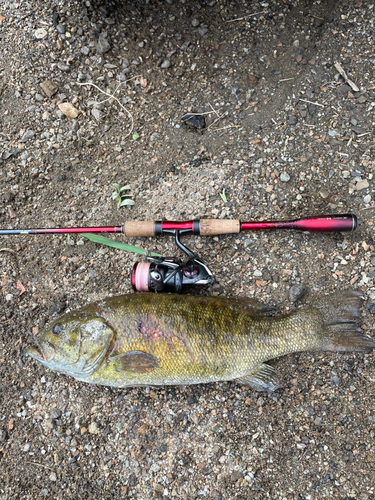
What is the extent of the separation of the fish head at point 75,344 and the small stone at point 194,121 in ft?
7.06

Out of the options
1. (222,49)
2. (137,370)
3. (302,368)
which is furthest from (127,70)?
(302,368)

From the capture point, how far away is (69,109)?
3.83 metres

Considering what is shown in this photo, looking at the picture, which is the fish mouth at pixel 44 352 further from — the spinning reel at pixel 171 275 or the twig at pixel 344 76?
the twig at pixel 344 76

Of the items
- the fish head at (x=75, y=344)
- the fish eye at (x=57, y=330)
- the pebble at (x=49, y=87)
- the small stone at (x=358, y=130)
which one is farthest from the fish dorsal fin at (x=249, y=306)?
the pebble at (x=49, y=87)

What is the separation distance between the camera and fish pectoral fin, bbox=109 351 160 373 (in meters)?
2.85

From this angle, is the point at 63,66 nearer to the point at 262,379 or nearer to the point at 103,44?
the point at 103,44

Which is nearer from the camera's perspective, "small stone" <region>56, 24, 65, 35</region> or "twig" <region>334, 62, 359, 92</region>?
"twig" <region>334, 62, 359, 92</region>

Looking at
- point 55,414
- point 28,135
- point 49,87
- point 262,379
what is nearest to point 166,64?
point 49,87

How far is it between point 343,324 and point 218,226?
1.36 meters

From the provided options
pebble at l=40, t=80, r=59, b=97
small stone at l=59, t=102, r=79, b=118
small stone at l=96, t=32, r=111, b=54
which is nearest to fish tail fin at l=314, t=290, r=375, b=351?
small stone at l=59, t=102, r=79, b=118

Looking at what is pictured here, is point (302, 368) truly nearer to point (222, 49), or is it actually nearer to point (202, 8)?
point (222, 49)

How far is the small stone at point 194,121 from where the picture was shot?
3.72 metres

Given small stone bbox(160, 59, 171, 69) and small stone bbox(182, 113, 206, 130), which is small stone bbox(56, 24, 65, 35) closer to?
small stone bbox(160, 59, 171, 69)

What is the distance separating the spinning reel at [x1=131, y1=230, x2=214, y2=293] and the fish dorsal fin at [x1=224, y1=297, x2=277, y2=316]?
0.88 ft
